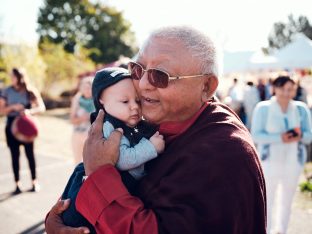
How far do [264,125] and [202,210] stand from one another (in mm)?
3204

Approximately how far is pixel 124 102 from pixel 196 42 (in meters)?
0.49

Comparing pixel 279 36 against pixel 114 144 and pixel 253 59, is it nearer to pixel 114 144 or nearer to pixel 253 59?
pixel 253 59

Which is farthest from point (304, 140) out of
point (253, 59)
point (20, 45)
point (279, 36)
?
point (279, 36)

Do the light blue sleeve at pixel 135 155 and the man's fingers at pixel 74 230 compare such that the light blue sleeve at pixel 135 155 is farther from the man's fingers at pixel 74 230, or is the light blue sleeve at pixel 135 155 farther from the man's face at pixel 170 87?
the man's fingers at pixel 74 230

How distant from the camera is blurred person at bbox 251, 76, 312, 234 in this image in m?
4.31

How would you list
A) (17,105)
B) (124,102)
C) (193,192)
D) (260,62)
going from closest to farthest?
(193,192) → (124,102) → (17,105) → (260,62)

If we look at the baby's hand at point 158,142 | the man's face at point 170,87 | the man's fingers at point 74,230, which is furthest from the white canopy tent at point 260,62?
the man's fingers at point 74,230

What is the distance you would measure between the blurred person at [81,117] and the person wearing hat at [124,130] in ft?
11.9

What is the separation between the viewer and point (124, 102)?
1877 mm

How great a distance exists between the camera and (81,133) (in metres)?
5.59

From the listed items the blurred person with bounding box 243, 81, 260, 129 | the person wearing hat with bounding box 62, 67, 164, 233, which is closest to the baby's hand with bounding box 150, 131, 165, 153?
the person wearing hat with bounding box 62, 67, 164, 233

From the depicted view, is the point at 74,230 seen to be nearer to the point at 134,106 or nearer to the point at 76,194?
the point at 76,194

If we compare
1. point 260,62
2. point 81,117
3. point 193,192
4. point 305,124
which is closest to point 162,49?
point 193,192

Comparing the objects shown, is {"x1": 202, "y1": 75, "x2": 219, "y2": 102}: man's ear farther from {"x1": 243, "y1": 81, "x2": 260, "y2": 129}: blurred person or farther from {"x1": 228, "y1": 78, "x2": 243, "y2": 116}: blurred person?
{"x1": 228, "y1": 78, "x2": 243, "y2": 116}: blurred person
